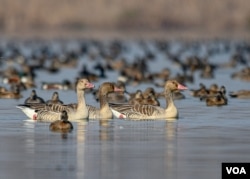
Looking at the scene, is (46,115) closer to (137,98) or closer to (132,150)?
(137,98)

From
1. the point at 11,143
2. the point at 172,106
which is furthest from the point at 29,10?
the point at 11,143

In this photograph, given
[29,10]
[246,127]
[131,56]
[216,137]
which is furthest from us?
[29,10]

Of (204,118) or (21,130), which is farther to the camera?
(204,118)

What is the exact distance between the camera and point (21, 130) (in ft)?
66.7

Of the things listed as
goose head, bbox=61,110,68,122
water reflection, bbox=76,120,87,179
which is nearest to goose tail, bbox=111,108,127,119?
water reflection, bbox=76,120,87,179

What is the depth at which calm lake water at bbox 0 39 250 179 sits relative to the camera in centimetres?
1559

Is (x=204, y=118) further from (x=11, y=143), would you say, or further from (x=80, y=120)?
(x=11, y=143)

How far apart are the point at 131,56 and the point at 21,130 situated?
1475 inches

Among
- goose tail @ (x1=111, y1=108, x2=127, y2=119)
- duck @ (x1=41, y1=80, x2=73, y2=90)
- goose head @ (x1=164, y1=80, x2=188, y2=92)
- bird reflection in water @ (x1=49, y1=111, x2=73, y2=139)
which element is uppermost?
duck @ (x1=41, y1=80, x2=73, y2=90)

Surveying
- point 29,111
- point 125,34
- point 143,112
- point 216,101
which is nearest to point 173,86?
point 143,112

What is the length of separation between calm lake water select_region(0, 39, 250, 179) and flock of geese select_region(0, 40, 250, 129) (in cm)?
38

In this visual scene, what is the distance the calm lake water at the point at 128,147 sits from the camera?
15594 millimetres

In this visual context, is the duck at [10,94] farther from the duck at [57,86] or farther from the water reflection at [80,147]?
the water reflection at [80,147]

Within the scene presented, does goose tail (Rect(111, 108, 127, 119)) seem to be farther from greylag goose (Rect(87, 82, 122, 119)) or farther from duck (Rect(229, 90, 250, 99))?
duck (Rect(229, 90, 250, 99))
